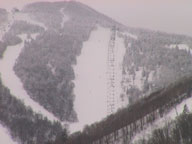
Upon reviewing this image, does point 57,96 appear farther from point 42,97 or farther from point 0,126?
point 0,126

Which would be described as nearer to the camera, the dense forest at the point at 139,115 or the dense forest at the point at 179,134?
the dense forest at the point at 179,134

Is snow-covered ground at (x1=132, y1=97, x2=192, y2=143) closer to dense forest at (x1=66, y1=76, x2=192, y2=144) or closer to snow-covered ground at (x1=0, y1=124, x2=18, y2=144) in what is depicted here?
dense forest at (x1=66, y1=76, x2=192, y2=144)

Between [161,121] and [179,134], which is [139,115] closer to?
[161,121]

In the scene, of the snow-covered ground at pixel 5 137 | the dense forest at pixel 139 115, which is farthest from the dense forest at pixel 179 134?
the snow-covered ground at pixel 5 137

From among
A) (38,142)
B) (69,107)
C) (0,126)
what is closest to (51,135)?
(38,142)

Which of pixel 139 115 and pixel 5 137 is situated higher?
pixel 139 115

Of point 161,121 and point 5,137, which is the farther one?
point 5,137

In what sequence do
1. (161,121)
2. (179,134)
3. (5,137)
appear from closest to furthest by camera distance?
(179,134) < (161,121) < (5,137)

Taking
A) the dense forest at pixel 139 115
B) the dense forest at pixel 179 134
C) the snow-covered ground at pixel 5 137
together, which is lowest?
the snow-covered ground at pixel 5 137

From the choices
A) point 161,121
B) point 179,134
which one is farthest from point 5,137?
point 179,134

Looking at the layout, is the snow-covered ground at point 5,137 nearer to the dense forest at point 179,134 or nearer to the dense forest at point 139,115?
the dense forest at point 139,115

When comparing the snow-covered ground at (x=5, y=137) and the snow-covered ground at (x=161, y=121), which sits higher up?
the snow-covered ground at (x=161, y=121)

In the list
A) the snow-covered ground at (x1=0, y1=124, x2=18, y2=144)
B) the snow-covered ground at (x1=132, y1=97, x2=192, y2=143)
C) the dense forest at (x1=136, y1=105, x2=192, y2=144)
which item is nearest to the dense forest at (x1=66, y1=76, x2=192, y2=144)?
the snow-covered ground at (x1=132, y1=97, x2=192, y2=143)

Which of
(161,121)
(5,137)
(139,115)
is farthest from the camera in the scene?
(5,137)
